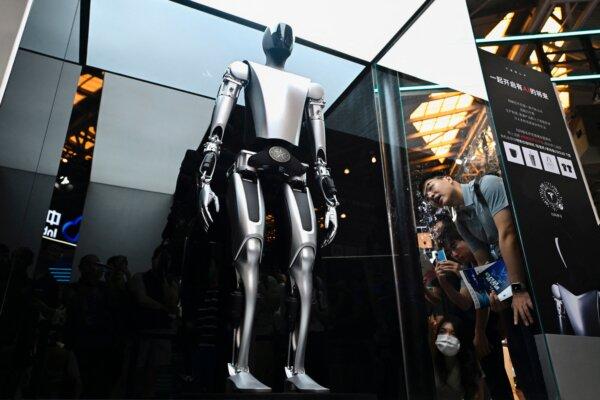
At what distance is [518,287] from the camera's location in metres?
2.88

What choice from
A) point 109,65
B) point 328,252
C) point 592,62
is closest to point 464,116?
point 328,252

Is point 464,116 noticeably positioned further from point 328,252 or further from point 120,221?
point 120,221

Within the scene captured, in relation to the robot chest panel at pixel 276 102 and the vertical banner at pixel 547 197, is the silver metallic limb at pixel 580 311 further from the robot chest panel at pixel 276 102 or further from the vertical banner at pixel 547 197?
the robot chest panel at pixel 276 102

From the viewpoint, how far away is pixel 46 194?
2.76 metres

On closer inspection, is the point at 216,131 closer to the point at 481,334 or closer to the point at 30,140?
the point at 30,140

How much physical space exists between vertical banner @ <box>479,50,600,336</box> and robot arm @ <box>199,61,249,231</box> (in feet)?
6.13

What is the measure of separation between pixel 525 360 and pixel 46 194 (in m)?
3.14

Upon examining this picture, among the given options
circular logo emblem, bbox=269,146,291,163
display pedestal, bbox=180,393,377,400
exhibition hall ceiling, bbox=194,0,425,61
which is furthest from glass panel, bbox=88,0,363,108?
display pedestal, bbox=180,393,377,400

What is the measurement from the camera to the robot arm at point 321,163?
2846mm

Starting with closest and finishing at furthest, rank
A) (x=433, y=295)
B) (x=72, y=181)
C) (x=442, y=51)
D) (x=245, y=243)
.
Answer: (x=245, y=243) < (x=72, y=181) < (x=433, y=295) < (x=442, y=51)

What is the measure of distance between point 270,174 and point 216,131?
1.36 feet

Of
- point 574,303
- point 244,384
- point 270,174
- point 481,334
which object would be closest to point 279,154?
point 270,174

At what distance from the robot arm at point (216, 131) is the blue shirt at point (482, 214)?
1.80 metres

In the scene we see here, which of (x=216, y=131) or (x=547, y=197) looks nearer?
(x=216, y=131)
